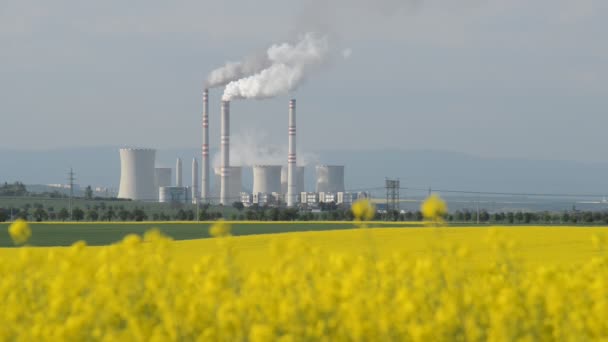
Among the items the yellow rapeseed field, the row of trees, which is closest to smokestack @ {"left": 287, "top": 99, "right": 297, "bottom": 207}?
the row of trees

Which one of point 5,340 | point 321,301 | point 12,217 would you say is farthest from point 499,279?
point 12,217

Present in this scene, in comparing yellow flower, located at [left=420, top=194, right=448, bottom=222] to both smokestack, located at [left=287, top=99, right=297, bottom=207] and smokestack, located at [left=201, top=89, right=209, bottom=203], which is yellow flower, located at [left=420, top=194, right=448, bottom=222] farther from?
smokestack, located at [left=201, top=89, right=209, bottom=203]

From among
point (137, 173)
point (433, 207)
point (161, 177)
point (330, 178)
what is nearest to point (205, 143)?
point (161, 177)

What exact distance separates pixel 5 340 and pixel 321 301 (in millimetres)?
1619

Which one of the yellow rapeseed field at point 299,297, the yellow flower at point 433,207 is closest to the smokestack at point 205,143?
the yellow rapeseed field at point 299,297

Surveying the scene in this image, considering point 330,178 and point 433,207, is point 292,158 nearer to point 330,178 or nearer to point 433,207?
point 330,178

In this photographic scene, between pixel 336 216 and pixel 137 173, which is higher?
pixel 137 173

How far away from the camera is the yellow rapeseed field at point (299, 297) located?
4734 millimetres

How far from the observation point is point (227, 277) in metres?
5.03

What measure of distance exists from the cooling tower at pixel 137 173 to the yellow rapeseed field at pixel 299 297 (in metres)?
62.0

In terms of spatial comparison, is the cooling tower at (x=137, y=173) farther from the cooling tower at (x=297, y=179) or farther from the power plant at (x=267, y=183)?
the cooling tower at (x=297, y=179)

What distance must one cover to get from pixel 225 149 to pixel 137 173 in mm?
11116

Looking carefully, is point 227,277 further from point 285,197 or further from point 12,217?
point 285,197

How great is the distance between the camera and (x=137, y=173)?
228 feet
